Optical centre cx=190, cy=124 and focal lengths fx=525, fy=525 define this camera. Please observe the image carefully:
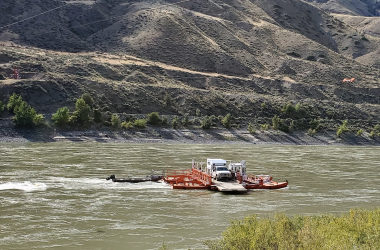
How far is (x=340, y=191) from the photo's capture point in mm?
37188

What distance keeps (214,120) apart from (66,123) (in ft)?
79.3

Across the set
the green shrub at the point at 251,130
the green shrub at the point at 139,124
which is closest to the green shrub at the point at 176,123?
the green shrub at the point at 139,124

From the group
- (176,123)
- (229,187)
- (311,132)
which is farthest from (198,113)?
(229,187)

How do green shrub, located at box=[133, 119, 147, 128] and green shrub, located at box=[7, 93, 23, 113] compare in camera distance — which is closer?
green shrub, located at box=[7, 93, 23, 113]

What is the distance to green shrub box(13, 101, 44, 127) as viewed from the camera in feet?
240

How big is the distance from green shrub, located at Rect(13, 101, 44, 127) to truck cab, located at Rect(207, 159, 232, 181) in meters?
40.3

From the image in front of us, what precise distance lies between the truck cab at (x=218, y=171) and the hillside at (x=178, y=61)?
4842cm

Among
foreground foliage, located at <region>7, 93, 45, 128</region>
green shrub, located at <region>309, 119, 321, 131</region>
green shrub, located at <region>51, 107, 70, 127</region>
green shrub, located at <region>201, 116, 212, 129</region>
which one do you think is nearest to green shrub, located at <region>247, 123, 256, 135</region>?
green shrub, located at <region>201, 116, 212, 129</region>

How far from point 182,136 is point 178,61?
37850mm

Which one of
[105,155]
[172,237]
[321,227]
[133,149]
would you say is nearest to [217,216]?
[172,237]

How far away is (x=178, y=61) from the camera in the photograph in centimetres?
11294

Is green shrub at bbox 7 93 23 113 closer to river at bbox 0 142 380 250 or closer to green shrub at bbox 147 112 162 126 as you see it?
river at bbox 0 142 380 250

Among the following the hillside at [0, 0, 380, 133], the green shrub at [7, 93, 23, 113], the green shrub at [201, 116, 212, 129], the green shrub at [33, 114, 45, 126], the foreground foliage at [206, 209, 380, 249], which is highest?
the hillside at [0, 0, 380, 133]

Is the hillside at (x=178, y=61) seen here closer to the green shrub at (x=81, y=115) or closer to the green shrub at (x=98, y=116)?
the green shrub at (x=98, y=116)
